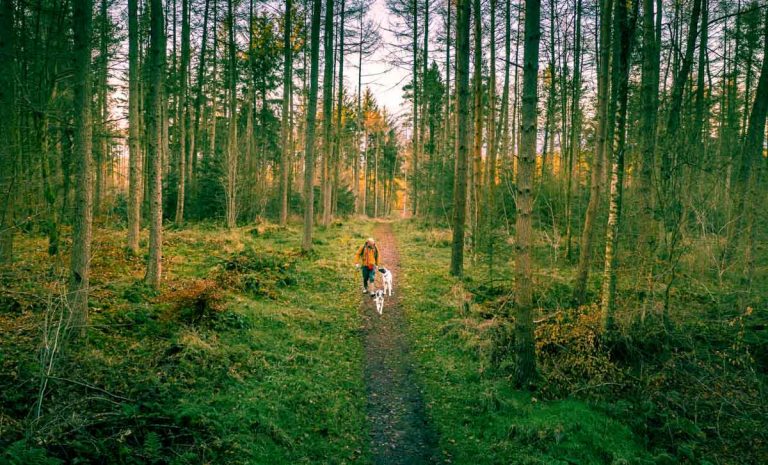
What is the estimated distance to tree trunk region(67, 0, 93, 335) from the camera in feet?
19.8

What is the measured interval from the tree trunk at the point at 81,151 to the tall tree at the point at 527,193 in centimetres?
670

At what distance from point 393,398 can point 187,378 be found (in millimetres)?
3162

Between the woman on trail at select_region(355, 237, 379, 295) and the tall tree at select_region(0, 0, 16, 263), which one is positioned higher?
the tall tree at select_region(0, 0, 16, 263)

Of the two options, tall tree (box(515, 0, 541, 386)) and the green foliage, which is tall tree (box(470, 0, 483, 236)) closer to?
tall tree (box(515, 0, 541, 386))

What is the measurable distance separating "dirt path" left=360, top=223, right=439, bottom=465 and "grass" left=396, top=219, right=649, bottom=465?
0.24 meters

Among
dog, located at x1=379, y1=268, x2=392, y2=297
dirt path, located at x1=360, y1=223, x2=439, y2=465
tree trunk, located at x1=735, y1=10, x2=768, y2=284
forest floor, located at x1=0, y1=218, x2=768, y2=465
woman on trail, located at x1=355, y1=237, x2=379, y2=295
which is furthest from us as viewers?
woman on trail, located at x1=355, y1=237, x2=379, y2=295

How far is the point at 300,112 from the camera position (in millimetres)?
33875

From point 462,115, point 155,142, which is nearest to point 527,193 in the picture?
point 462,115

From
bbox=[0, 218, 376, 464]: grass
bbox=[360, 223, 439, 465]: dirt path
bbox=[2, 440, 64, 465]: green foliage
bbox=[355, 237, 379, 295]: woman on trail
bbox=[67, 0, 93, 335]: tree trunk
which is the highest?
bbox=[67, 0, 93, 335]: tree trunk

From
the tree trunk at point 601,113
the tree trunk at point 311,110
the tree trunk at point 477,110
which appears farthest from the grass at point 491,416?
the tree trunk at point 311,110

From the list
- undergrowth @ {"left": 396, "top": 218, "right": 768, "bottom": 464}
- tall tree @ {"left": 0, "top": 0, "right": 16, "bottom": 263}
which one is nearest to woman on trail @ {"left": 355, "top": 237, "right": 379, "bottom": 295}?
undergrowth @ {"left": 396, "top": 218, "right": 768, "bottom": 464}

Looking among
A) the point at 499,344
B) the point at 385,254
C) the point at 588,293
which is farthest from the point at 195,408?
the point at 385,254

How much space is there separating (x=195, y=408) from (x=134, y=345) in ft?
7.60

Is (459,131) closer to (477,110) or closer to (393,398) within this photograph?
(477,110)
